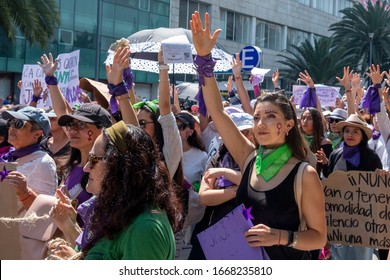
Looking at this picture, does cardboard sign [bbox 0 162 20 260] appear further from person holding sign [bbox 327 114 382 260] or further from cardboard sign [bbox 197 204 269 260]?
person holding sign [bbox 327 114 382 260]

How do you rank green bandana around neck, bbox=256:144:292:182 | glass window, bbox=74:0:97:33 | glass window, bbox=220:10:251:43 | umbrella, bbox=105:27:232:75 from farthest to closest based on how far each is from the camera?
glass window, bbox=220:10:251:43
glass window, bbox=74:0:97:33
umbrella, bbox=105:27:232:75
green bandana around neck, bbox=256:144:292:182

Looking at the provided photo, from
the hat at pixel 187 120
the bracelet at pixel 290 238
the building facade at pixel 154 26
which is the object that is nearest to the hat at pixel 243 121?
the hat at pixel 187 120

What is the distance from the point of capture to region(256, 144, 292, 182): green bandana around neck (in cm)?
331

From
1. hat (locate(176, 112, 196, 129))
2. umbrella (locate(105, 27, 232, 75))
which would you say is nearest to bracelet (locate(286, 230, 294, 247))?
hat (locate(176, 112, 196, 129))

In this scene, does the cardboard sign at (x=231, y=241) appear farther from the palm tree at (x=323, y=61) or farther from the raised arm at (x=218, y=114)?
the palm tree at (x=323, y=61)

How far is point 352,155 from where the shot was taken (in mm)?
6508

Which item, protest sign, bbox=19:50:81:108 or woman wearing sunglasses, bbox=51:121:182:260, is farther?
protest sign, bbox=19:50:81:108

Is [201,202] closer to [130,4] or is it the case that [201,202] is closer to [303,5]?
[130,4]

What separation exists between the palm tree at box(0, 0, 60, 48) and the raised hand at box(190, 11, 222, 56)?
1929cm

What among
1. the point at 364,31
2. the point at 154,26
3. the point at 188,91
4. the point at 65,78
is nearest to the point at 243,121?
the point at 65,78

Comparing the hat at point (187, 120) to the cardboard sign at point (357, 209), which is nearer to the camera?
the cardboard sign at point (357, 209)

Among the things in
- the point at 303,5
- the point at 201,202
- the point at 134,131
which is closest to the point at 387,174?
the point at 201,202

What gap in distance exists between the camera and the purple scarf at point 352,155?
6.41 meters

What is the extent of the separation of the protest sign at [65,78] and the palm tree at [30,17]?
12703 millimetres
